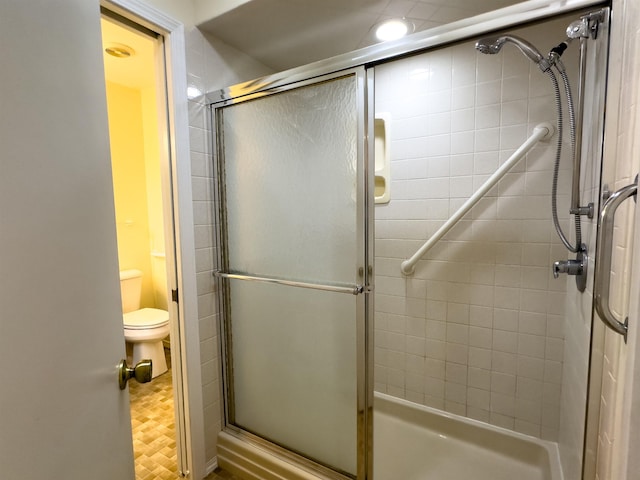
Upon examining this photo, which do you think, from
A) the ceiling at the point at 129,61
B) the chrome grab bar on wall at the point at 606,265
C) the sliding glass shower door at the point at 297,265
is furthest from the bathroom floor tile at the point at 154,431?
the ceiling at the point at 129,61

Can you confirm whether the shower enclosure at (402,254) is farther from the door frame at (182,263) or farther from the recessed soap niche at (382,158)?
the door frame at (182,263)

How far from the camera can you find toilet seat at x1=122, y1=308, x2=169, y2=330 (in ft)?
7.90

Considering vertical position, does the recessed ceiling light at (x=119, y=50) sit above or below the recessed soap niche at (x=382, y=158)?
above

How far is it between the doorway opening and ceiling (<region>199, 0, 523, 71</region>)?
0.39 meters

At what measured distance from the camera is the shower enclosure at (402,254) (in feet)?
4.16

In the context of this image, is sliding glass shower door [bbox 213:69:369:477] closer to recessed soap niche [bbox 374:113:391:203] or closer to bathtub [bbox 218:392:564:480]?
bathtub [bbox 218:392:564:480]

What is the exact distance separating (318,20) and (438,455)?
86.8 inches

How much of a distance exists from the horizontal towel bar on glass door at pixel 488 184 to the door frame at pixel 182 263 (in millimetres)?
1164

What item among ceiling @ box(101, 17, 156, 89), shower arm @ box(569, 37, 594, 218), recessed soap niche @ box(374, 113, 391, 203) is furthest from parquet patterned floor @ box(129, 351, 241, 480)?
ceiling @ box(101, 17, 156, 89)

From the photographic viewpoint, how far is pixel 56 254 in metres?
0.52

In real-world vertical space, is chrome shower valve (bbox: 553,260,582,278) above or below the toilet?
above

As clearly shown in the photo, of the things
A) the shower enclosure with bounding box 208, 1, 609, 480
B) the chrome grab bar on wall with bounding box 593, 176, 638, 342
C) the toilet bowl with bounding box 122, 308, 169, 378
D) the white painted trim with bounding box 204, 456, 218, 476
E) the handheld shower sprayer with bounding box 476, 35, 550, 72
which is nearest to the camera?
the chrome grab bar on wall with bounding box 593, 176, 638, 342

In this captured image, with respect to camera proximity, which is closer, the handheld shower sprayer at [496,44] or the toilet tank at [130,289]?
the handheld shower sprayer at [496,44]

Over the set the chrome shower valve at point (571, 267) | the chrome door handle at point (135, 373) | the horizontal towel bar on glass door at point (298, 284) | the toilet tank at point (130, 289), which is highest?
the chrome shower valve at point (571, 267)
